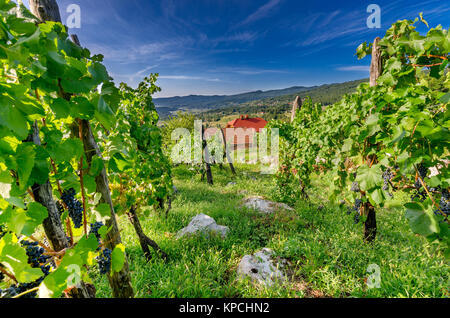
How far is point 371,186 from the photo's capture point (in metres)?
1.82

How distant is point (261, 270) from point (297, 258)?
68 centimetres

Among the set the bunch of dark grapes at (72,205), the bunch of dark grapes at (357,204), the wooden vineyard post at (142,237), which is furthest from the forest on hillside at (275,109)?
the bunch of dark grapes at (72,205)

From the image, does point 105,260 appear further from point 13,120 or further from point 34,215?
point 13,120

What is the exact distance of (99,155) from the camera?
1.17 m

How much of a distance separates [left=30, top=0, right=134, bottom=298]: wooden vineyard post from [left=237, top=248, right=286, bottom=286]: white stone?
1.68 m

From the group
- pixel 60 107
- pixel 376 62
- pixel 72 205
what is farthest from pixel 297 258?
pixel 60 107

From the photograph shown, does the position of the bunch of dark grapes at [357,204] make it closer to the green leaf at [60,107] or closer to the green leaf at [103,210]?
the green leaf at [103,210]

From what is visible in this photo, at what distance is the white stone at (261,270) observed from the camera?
2536 millimetres

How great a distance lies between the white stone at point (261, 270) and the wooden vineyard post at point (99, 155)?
5.52 ft

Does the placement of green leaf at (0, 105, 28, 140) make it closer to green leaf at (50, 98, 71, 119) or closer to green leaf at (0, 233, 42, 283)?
green leaf at (50, 98, 71, 119)

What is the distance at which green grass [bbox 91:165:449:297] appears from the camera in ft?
7.52
